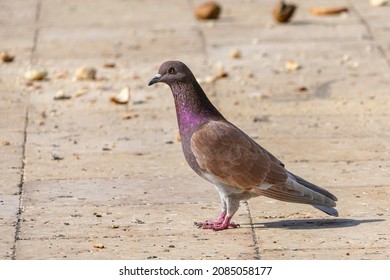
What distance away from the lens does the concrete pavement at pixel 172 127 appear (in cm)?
766

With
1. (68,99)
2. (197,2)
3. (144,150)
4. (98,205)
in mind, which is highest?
(98,205)

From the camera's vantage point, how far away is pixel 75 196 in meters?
8.63

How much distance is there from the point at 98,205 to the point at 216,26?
589cm

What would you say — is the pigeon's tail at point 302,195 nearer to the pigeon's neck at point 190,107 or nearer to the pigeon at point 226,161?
the pigeon at point 226,161

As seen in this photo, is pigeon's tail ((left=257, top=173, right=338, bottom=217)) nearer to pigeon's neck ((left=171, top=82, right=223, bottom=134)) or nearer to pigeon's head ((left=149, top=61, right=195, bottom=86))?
pigeon's neck ((left=171, top=82, right=223, bottom=134))

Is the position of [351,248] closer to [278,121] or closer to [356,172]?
[356,172]

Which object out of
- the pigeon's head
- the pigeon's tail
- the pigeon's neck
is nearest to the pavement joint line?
the pigeon's tail

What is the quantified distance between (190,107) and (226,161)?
0.43 metres

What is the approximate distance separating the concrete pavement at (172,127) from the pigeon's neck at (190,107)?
675 millimetres

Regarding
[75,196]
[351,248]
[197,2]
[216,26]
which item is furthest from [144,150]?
[197,2]

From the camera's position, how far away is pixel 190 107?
25.4ft

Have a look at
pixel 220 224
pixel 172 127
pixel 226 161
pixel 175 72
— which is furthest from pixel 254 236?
pixel 172 127

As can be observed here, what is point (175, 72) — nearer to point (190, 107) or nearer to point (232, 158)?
point (190, 107)

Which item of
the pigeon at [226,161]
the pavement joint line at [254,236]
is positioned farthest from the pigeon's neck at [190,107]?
the pavement joint line at [254,236]
